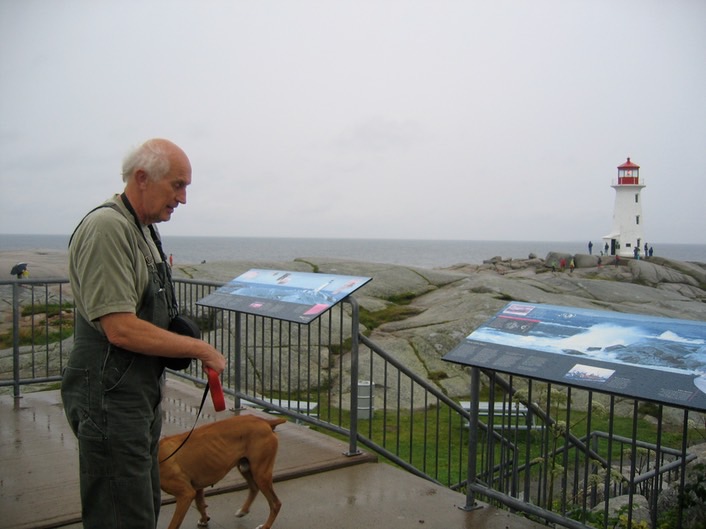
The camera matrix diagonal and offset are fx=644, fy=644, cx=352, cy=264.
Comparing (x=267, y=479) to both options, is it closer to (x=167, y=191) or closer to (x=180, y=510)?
(x=180, y=510)

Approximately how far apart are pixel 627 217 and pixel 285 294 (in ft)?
165

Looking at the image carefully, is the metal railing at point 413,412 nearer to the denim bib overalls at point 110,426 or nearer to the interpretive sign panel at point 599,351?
the interpretive sign panel at point 599,351

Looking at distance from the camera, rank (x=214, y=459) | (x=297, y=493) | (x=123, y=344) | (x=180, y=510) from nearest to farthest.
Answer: (x=123, y=344) < (x=180, y=510) < (x=214, y=459) < (x=297, y=493)

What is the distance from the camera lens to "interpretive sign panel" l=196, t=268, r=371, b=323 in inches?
220

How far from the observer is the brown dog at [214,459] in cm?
382

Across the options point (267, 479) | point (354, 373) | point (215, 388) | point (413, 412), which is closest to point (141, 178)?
point (215, 388)

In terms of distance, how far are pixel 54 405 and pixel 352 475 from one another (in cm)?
383

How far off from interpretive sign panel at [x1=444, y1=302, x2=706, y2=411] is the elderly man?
201 centimetres

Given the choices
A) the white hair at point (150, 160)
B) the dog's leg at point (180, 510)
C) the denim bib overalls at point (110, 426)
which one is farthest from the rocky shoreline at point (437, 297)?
the white hair at point (150, 160)

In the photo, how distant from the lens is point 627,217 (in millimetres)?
51156

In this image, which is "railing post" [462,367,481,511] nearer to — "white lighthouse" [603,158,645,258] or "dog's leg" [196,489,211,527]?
"dog's leg" [196,489,211,527]

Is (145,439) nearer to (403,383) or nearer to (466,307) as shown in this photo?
(403,383)

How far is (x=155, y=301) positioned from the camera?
2869 mm

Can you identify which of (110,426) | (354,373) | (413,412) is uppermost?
(110,426)
